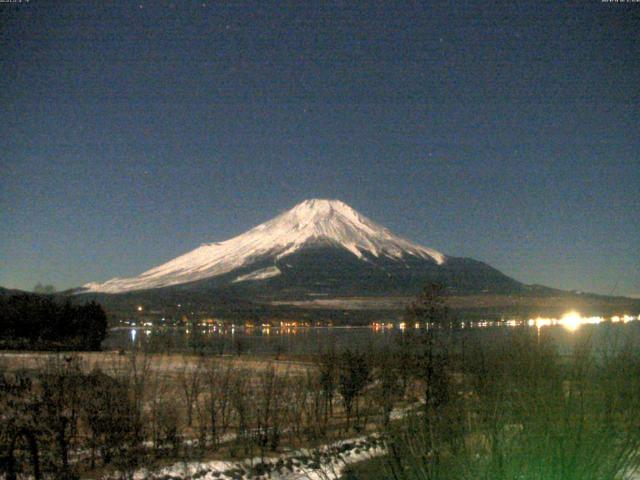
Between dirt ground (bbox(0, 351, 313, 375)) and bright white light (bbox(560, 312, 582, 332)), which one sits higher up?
bright white light (bbox(560, 312, 582, 332))

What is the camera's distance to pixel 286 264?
186 m

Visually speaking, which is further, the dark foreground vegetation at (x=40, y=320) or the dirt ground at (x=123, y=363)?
the dark foreground vegetation at (x=40, y=320)

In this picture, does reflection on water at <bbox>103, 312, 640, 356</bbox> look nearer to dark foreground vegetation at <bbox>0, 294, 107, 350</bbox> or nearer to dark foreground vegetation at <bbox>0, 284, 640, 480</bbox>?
dark foreground vegetation at <bbox>0, 284, 640, 480</bbox>

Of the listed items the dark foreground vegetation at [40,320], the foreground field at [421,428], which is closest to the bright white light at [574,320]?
the foreground field at [421,428]

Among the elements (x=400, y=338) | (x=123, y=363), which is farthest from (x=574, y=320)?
(x=123, y=363)

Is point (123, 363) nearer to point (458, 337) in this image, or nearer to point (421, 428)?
point (458, 337)

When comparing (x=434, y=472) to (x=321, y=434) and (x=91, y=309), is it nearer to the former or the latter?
(x=321, y=434)

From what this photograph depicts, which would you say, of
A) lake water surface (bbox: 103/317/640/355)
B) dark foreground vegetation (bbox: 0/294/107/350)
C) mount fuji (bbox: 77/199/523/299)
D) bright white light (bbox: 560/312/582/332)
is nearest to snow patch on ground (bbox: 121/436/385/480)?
bright white light (bbox: 560/312/582/332)

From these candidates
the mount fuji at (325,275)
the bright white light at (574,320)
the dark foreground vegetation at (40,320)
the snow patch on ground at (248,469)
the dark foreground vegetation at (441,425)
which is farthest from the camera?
the mount fuji at (325,275)

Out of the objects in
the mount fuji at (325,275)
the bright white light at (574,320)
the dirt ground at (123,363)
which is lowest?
the dirt ground at (123,363)

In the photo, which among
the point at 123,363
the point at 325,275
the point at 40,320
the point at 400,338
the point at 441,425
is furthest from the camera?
the point at 325,275

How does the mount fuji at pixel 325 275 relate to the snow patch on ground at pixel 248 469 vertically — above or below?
above

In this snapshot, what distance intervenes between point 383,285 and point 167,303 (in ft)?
184

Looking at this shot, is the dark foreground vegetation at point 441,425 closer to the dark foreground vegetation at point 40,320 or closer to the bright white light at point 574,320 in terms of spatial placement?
the bright white light at point 574,320
